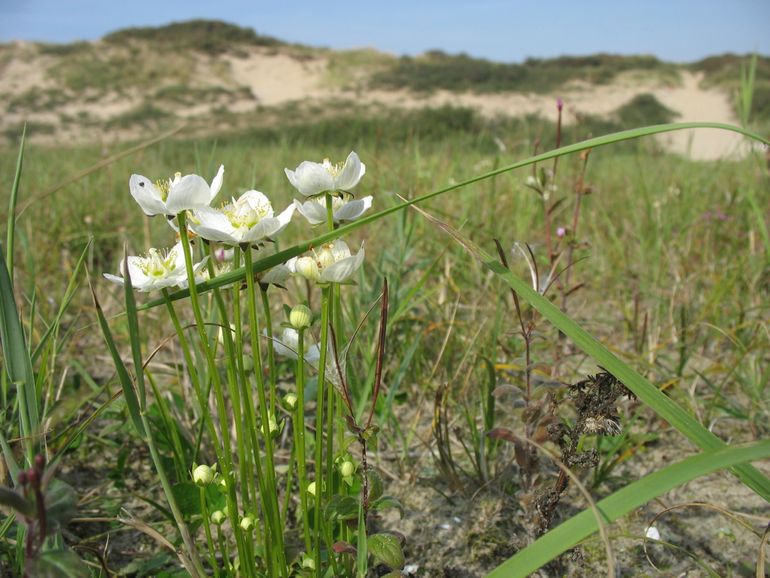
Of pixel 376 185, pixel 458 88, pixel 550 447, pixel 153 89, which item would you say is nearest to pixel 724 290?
pixel 550 447

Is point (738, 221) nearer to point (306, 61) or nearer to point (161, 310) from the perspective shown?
point (161, 310)

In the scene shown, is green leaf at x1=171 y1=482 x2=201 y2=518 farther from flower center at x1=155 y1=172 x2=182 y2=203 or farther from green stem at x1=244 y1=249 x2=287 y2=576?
flower center at x1=155 y1=172 x2=182 y2=203

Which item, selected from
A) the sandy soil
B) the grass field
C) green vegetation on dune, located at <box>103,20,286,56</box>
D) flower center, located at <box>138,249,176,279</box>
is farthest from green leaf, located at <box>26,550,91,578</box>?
green vegetation on dune, located at <box>103,20,286,56</box>

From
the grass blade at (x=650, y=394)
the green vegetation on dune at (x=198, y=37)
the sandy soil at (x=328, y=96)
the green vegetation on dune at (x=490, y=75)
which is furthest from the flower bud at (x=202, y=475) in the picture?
the green vegetation on dune at (x=198, y=37)

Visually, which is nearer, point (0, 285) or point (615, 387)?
point (0, 285)

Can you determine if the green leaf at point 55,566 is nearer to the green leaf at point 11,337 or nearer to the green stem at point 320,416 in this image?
the green leaf at point 11,337

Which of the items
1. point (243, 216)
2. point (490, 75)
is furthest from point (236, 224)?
point (490, 75)
